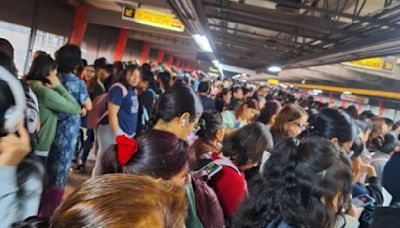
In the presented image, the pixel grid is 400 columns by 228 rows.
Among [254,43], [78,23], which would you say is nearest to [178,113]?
[254,43]

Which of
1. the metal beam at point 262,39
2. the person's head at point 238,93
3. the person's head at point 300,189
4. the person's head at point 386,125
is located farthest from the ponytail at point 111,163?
the person's head at point 238,93

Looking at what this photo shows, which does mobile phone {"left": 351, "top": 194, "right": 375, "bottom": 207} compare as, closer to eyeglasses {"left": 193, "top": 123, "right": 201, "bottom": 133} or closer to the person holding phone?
eyeglasses {"left": 193, "top": 123, "right": 201, "bottom": 133}

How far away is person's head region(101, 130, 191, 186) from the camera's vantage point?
71.3 inches

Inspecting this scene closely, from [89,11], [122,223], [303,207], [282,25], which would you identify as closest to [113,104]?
[282,25]

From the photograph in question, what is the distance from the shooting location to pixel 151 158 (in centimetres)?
184

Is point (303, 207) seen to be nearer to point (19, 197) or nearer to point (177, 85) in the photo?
point (19, 197)

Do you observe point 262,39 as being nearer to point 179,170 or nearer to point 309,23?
point 309,23

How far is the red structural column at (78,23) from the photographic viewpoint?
38.0ft

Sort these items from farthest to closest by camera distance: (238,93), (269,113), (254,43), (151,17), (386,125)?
(151,17)
(238,93)
(254,43)
(386,125)
(269,113)

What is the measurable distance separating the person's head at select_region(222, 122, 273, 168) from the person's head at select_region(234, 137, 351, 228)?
0.87m

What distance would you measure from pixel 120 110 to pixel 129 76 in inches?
13.2

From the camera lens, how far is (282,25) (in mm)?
5664

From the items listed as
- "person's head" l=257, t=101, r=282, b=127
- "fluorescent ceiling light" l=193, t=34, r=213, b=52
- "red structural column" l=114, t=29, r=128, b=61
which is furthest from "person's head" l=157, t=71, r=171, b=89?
"red structural column" l=114, t=29, r=128, b=61

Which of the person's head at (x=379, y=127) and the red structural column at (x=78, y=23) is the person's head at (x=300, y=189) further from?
the red structural column at (x=78, y=23)
